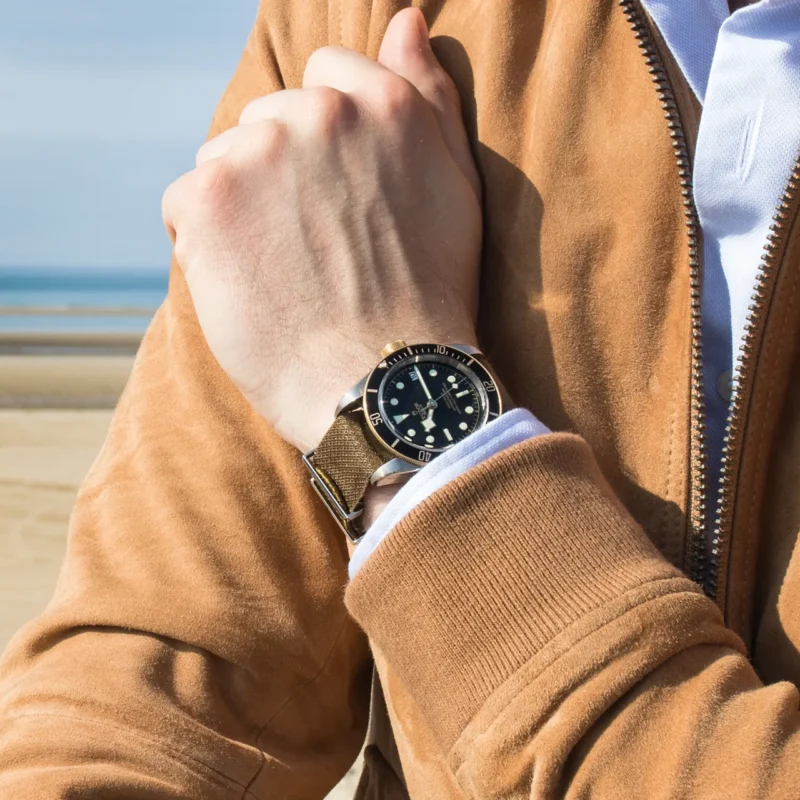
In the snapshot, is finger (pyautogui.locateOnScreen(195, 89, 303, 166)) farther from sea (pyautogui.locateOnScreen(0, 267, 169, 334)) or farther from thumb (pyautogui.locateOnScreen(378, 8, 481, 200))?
sea (pyautogui.locateOnScreen(0, 267, 169, 334))

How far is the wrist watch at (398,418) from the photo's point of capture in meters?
0.94

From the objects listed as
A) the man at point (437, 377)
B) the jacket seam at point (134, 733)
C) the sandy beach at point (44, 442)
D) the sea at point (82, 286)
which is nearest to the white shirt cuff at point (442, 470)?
the man at point (437, 377)

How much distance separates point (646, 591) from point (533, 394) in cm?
29

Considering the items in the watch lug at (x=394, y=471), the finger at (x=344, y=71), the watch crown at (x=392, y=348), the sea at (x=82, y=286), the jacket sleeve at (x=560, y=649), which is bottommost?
the sea at (x=82, y=286)

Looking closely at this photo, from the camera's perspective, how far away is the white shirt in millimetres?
975

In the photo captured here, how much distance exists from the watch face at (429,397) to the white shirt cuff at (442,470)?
1.2 inches

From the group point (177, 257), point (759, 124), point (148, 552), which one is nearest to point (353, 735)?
point (148, 552)

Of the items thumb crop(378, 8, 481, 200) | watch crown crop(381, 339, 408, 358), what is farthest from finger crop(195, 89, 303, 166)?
watch crown crop(381, 339, 408, 358)

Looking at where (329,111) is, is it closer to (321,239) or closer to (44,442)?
(321,239)

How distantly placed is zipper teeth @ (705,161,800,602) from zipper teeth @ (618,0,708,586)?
15 mm

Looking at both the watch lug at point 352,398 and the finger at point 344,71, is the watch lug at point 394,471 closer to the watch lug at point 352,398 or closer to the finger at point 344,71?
the watch lug at point 352,398

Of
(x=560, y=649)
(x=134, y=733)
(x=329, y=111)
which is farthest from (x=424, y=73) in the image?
(x=134, y=733)

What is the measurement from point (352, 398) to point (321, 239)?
18cm

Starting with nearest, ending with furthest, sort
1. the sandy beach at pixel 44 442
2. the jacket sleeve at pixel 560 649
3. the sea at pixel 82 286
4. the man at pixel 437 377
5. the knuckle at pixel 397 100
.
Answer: the jacket sleeve at pixel 560 649
the man at pixel 437 377
the knuckle at pixel 397 100
the sandy beach at pixel 44 442
the sea at pixel 82 286
